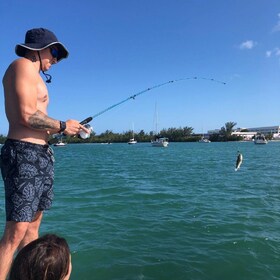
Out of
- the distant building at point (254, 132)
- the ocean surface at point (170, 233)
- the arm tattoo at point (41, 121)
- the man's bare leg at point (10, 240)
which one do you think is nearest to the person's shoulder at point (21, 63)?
the arm tattoo at point (41, 121)

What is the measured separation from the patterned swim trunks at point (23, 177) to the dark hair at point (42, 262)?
1.44m

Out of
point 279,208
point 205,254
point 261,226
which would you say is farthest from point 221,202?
point 205,254

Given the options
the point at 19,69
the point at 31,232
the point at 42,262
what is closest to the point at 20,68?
the point at 19,69

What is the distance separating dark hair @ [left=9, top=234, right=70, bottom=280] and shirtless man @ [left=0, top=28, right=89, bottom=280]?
1460 millimetres

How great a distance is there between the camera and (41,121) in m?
3.74

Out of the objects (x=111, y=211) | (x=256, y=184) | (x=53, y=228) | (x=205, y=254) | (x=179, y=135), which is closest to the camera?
(x=205, y=254)

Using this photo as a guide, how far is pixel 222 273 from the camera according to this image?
607 centimetres

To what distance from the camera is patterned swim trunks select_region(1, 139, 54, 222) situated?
11.5 feet

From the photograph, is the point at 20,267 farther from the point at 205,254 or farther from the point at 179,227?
the point at 179,227

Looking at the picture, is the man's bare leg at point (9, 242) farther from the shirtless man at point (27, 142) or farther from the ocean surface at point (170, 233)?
the ocean surface at point (170, 233)

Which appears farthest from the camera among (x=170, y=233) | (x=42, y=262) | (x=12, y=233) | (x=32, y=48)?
(x=170, y=233)

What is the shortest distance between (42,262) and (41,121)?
1979mm

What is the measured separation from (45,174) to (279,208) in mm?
9502

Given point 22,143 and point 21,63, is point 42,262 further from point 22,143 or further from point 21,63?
point 21,63
